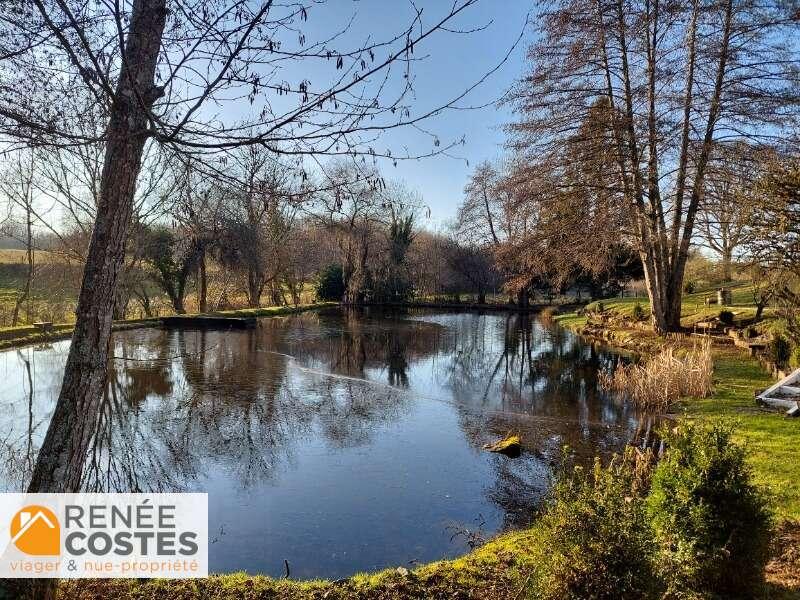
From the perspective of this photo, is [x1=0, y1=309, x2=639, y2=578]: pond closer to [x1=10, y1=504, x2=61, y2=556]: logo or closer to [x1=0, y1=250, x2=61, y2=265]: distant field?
[x1=10, y1=504, x2=61, y2=556]: logo

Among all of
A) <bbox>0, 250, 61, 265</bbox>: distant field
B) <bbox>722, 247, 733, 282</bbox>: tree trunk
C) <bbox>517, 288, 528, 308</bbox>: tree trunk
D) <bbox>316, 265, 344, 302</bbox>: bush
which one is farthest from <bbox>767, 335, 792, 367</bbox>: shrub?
<bbox>316, 265, 344, 302</bbox>: bush

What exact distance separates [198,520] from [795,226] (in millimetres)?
7750

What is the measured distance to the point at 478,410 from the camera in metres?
9.33

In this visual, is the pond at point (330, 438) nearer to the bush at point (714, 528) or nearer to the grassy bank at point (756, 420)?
the grassy bank at point (756, 420)

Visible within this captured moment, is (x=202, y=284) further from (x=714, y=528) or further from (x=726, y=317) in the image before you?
(x=714, y=528)

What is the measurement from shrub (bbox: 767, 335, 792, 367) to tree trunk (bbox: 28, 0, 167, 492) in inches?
442

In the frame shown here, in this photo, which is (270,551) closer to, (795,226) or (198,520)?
(198,520)

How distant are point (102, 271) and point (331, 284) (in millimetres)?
33378

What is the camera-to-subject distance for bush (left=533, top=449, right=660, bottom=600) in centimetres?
228

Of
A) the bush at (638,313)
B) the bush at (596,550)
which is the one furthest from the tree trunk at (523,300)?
the bush at (596,550)

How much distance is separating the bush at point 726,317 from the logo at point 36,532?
1666cm

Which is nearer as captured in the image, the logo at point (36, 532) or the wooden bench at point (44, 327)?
the logo at point (36, 532)

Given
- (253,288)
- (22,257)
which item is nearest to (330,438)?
(253,288)

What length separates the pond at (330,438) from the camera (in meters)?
4.72
